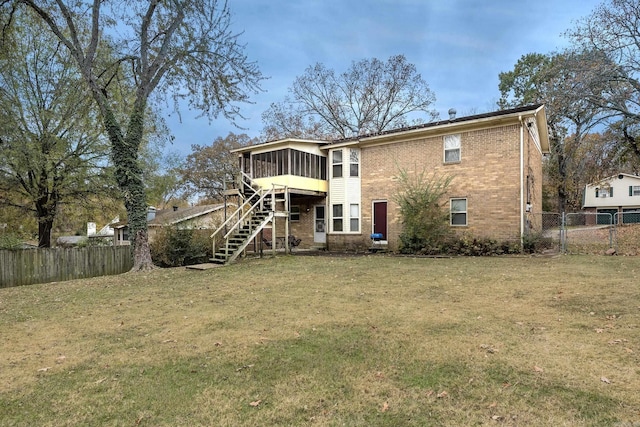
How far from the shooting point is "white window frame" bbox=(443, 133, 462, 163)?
50.4 feet

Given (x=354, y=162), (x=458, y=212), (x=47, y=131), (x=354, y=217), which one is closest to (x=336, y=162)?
(x=354, y=162)

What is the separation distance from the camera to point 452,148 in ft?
51.1

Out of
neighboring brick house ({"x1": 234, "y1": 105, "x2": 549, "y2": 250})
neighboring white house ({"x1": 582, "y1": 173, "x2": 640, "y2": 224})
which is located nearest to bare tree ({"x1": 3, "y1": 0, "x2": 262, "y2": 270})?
neighboring brick house ({"x1": 234, "y1": 105, "x2": 549, "y2": 250})

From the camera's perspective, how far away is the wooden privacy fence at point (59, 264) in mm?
12906

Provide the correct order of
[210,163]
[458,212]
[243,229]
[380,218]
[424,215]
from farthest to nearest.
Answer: [210,163] → [380,218] → [243,229] → [458,212] → [424,215]

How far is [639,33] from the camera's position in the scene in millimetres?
15969

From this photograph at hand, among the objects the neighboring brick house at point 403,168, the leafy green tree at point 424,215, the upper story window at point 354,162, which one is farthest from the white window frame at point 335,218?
the leafy green tree at point 424,215

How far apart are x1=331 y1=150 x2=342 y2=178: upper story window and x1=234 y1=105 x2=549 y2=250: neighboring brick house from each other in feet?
0.17

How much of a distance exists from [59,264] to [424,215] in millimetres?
14054

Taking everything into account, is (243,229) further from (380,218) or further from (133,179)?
(380,218)

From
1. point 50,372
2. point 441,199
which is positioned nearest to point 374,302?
point 50,372

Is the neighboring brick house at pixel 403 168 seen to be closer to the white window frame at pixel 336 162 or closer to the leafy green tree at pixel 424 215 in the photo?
the white window frame at pixel 336 162

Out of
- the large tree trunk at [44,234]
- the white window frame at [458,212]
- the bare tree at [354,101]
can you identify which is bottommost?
the large tree trunk at [44,234]

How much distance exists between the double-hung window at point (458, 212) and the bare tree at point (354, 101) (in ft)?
60.4
